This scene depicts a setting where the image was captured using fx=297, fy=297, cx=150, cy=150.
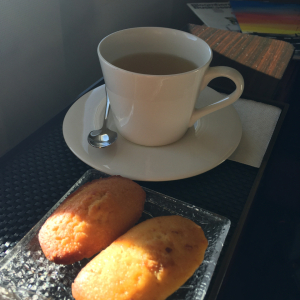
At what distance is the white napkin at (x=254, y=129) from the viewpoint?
0.52m

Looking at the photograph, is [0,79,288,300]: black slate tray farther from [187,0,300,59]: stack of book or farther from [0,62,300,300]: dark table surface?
[187,0,300,59]: stack of book

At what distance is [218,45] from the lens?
34.6 inches

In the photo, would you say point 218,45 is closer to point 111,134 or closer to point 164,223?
point 111,134

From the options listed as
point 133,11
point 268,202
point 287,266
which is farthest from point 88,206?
point 133,11

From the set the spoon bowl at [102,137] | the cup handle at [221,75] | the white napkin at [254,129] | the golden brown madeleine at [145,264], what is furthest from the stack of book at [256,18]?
the golden brown madeleine at [145,264]

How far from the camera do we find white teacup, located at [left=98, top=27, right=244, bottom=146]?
420 millimetres

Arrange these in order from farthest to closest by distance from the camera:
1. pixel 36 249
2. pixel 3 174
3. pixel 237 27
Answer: pixel 237 27, pixel 3 174, pixel 36 249

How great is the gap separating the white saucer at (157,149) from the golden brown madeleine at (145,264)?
0.11m

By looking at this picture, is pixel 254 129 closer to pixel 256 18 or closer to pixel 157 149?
pixel 157 149

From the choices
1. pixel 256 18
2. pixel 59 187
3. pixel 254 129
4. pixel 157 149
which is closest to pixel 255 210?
pixel 254 129

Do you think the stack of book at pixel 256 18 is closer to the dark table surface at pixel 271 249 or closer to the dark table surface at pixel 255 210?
the dark table surface at pixel 255 210

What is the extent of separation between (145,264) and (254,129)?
38 cm

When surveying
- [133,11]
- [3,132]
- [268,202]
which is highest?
[133,11]

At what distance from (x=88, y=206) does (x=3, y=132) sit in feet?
1.41
